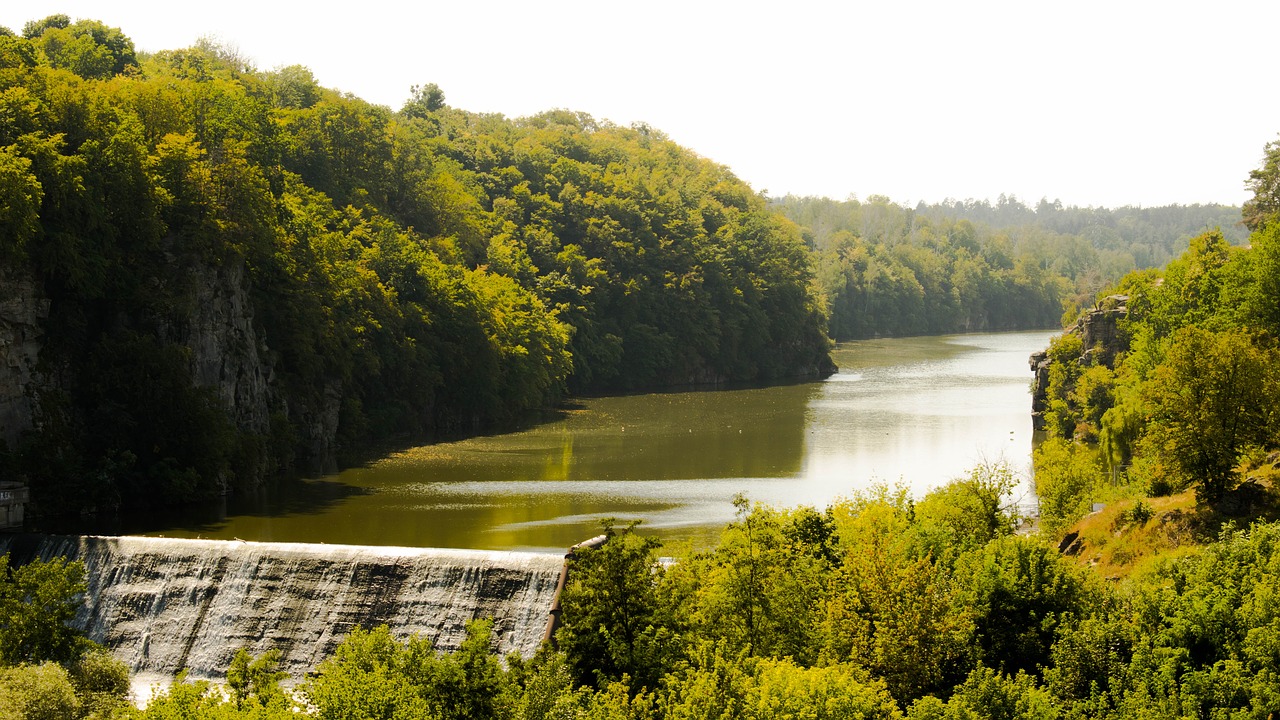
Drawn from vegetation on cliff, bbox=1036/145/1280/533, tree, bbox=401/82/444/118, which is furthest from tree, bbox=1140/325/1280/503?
tree, bbox=401/82/444/118

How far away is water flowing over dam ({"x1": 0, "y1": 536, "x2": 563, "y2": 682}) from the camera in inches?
1384

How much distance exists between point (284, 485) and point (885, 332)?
135 metres

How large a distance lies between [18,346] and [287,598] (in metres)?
19.2

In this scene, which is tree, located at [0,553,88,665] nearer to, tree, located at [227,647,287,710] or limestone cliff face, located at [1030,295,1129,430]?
tree, located at [227,647,287,710]

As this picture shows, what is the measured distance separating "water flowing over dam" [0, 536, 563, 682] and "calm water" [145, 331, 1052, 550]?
6683 millimetres

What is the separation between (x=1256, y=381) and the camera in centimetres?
3547

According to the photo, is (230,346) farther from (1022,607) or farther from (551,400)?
(1022,607)

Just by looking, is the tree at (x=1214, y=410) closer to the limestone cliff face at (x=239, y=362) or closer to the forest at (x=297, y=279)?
the forest at (x=297, y=279)

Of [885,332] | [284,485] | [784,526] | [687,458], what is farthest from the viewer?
[885,332]

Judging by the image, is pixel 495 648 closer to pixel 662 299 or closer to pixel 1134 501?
pixel 1134 501

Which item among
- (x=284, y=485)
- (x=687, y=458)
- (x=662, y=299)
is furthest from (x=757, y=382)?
(x=284, y=485)

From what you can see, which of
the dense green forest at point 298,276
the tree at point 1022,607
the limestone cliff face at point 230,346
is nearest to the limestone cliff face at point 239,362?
the limestone cliff face at point 230,346

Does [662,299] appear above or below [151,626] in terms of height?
above

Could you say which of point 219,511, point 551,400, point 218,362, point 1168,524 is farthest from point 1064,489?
point 551,400
